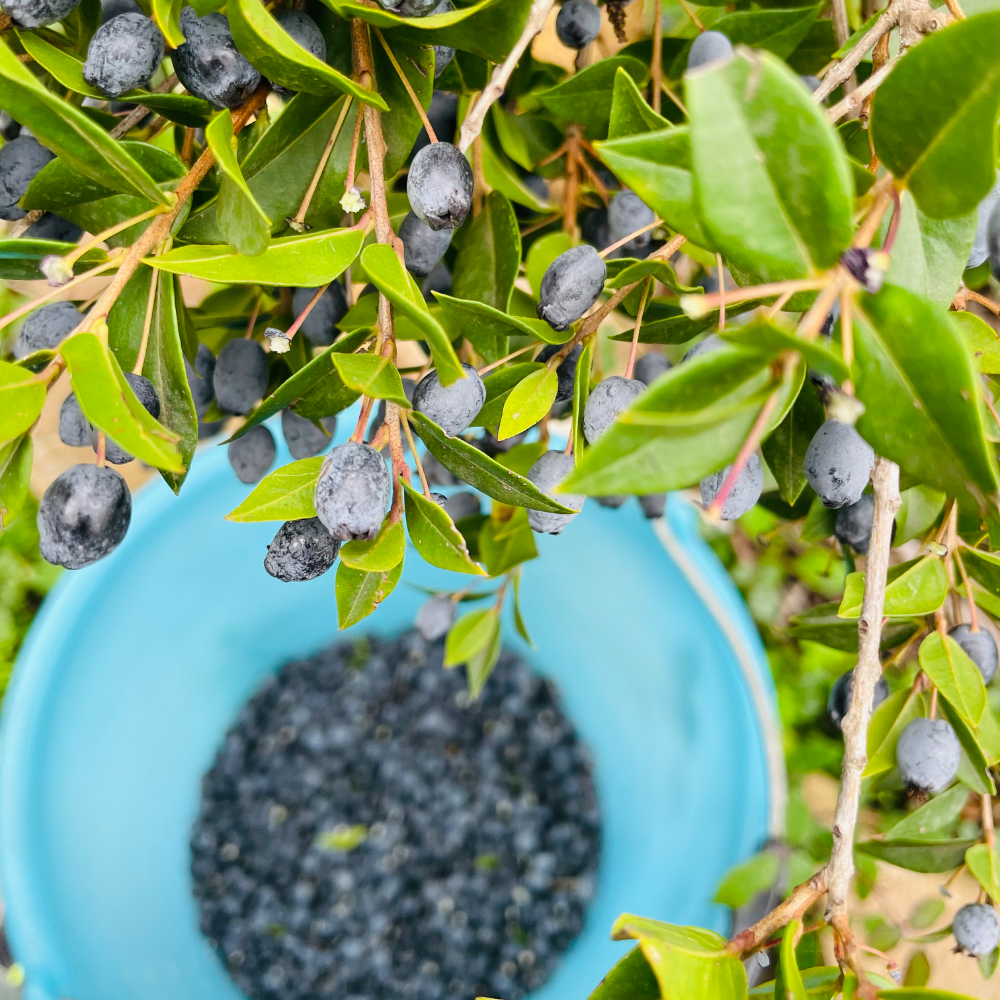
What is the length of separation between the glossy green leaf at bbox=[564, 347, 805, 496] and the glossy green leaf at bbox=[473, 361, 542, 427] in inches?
7.4

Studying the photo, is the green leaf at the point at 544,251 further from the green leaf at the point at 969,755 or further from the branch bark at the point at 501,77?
the green leaf at the point at 969,755

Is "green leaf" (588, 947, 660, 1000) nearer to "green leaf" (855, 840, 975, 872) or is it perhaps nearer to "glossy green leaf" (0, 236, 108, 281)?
"green leaf" (855, 840, 975, 872)

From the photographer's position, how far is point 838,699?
66cm

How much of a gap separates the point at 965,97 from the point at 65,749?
1.53m

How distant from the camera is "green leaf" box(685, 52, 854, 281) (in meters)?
0.24

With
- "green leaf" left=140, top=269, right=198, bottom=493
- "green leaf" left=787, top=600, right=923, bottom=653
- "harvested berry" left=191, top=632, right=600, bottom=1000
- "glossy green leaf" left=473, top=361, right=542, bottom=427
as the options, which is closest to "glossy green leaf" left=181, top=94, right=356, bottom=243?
"green leaf" left=140, top=269, right=198, bottom=493

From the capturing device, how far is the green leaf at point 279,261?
35 centimetres

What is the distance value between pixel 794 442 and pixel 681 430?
0.92ft

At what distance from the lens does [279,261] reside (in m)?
0.36

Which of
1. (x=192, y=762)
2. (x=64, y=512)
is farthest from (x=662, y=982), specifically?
(x=192, y=762)

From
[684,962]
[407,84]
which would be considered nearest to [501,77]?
[407,84]

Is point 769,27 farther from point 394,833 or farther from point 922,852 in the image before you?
point 394,833

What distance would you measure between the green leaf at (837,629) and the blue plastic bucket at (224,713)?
0.64 metres

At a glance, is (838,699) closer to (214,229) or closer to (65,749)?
(214,229)
